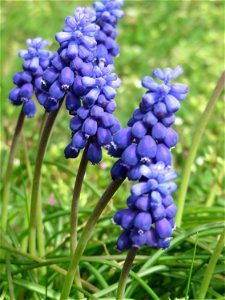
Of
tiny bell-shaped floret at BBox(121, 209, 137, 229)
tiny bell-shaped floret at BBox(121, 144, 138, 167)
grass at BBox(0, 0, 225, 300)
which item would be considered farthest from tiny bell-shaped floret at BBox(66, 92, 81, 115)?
grass at BBox(0, 0, 225, 300)

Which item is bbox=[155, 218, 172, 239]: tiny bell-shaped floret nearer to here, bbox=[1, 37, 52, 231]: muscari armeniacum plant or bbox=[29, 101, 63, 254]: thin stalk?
bbox=[29, 101, 63, 254]: thin stalk

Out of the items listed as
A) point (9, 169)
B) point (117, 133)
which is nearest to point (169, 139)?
point (117, 133)

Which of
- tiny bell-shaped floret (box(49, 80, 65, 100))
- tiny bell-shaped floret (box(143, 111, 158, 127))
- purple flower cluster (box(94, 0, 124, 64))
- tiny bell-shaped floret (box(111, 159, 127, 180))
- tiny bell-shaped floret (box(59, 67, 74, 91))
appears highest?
purple flower cluster (box(94, 0, 124, 64))

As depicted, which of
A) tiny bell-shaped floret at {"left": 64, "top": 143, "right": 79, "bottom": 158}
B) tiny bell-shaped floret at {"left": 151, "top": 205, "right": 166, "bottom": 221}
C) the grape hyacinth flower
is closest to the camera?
tiny bell-shaped floret at {"left": 151, "top": 205, "right": 166, "bottom": 221}

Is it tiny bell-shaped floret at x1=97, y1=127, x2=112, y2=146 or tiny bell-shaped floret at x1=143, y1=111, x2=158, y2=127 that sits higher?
tiny bell-shaped floret at x1=143, y1=111, x2=158, y2=127

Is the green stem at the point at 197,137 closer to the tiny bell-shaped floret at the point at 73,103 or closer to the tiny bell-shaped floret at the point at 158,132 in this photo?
the tiny bell-shaped floret at the point at 73,103

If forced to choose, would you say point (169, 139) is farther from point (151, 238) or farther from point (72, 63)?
point (72, 63)

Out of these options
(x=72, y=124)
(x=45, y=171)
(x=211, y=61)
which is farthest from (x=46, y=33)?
(x=72, y=124)

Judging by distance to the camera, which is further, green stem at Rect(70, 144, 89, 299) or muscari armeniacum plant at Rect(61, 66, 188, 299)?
green stem at Rect(70, 144, 89, 299)
